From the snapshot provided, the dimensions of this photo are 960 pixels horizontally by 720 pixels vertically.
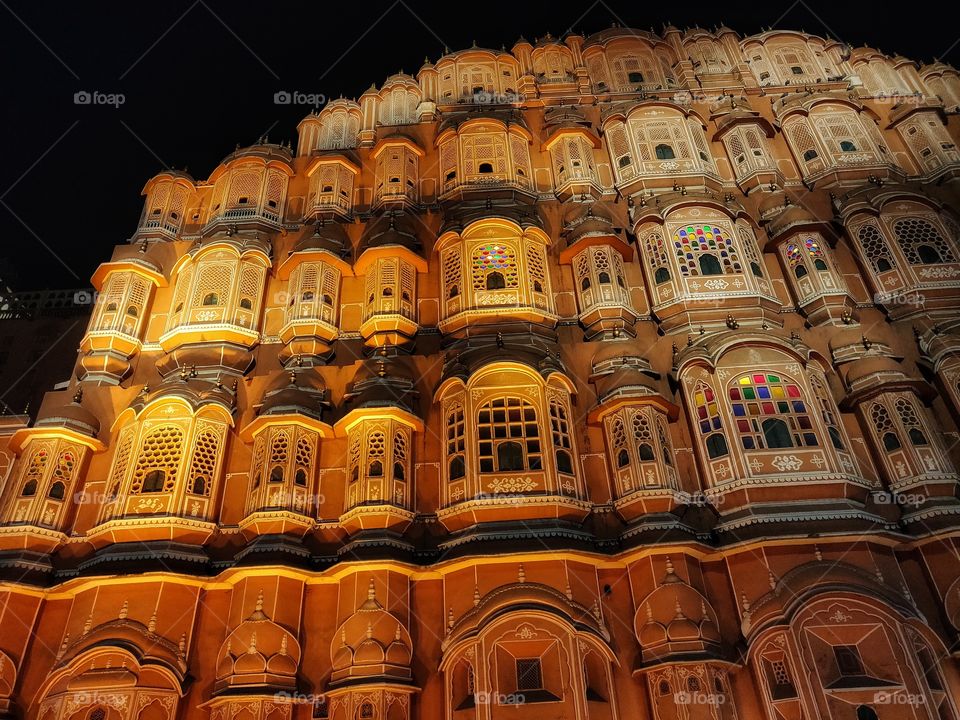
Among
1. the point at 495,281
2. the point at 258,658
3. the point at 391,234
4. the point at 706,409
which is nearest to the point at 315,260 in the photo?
the point at 391,234

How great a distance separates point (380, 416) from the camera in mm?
16188

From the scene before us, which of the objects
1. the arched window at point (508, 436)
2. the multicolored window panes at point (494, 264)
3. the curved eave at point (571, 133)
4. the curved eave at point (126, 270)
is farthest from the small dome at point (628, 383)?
the curved eave at point (126, 270)

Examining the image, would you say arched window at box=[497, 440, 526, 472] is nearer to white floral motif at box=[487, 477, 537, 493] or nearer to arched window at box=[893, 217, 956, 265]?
white floral motif at box=[487, 477, 537, 493]

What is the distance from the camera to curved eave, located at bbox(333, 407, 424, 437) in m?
16.1

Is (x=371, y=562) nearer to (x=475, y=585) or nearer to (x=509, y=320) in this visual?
(x=475, y=585)

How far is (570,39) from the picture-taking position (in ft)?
89.9

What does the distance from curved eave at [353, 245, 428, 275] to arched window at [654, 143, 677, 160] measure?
877cm

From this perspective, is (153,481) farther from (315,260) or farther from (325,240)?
(325,240)

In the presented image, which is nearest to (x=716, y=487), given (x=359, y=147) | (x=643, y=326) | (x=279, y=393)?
(x=643, y=326)

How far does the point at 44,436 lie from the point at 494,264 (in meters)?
12.2

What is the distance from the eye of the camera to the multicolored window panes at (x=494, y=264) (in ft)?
62.3

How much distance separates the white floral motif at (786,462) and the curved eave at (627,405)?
8.05 ft

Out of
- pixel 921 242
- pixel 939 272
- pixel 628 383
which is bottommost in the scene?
pixel 628 383

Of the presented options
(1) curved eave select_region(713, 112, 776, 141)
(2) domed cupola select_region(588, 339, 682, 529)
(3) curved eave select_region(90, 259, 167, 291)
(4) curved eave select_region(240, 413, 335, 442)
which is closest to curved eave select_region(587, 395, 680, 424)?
(2) domed cupola select_region(588, 339, 682, 529)
